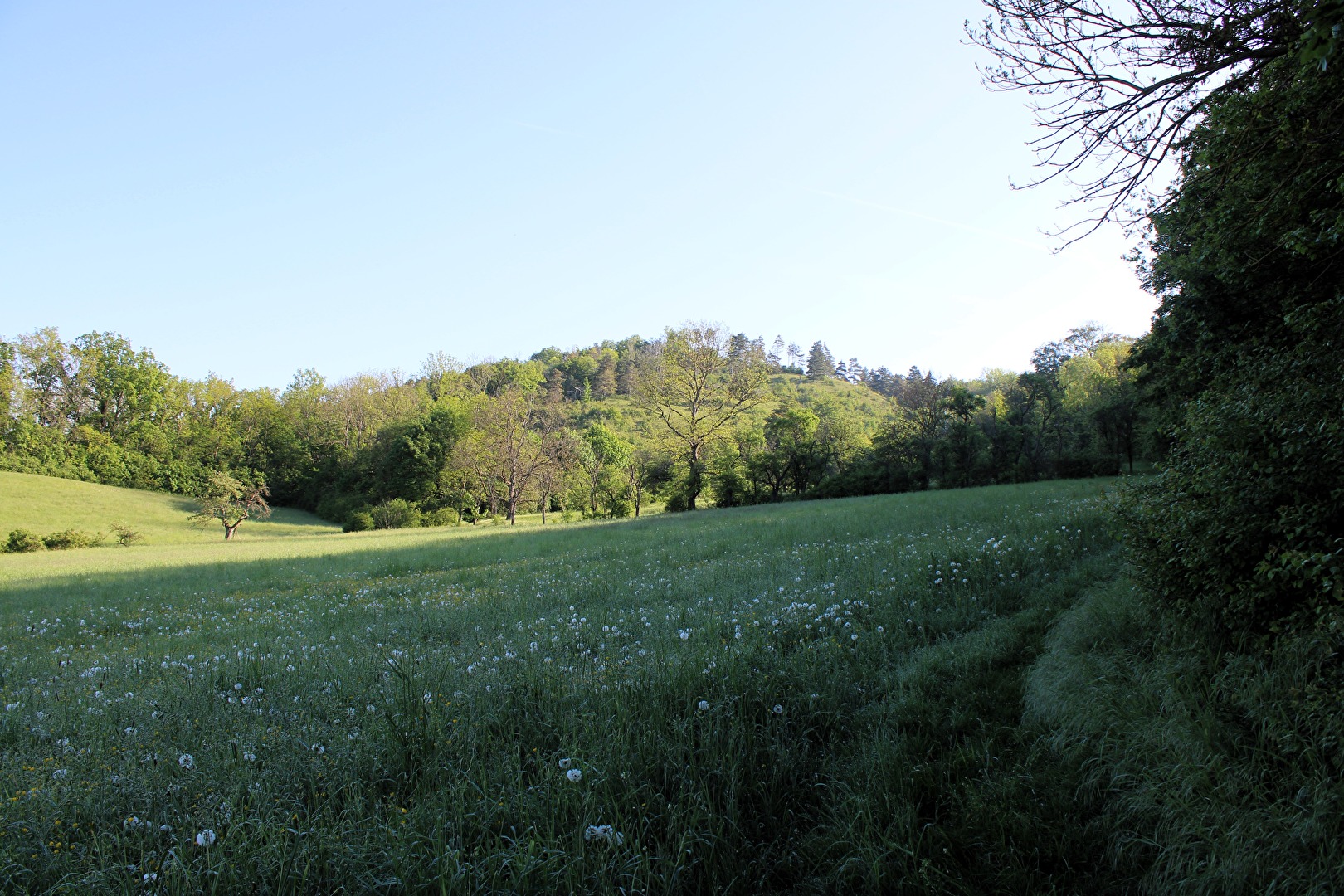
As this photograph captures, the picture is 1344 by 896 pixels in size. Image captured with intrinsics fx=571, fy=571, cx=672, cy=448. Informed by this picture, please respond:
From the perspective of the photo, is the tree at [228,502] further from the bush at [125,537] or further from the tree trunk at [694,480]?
the tree trunk at [694,480]

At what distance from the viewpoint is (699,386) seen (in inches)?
1596

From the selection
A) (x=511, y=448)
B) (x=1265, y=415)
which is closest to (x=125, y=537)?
(x=511, y=448)

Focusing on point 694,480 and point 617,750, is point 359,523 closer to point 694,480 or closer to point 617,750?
point 694,480

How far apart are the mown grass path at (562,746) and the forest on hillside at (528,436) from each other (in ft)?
81.9

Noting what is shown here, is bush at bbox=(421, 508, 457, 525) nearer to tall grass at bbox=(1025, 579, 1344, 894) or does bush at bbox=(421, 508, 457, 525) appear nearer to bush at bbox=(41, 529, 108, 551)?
bush at bbox=(41, 529, 108, 551)

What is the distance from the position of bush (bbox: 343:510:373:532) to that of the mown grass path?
42.0m

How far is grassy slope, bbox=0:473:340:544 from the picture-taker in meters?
41.2

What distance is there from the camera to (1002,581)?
7.50 m

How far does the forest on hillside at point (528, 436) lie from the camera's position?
40.8 meters

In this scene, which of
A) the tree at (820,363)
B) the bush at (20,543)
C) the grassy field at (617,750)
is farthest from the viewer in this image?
the tree at (820,363)

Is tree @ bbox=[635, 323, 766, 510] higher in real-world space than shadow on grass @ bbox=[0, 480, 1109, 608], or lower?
higher

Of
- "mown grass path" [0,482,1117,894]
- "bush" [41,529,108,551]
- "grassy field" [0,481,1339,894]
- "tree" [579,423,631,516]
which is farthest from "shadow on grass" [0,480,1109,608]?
"tree" [579,423,631,516]

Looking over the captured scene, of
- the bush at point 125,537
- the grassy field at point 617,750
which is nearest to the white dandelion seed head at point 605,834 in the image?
the grassy field at point 617,750

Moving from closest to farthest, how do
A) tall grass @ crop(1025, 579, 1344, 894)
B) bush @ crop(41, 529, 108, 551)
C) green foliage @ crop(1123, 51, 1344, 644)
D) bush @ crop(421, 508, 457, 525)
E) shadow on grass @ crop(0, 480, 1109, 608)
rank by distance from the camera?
tall grass @ crop(1025, 579, 1344, 894) → green foliage @ crop(1123, 51, 1344, 644) → shadow on grass @ crop(0, 480, 1109, 608) → bush @ crop(41, 529, 108, 551) → bush @ crop(421, 508, 457, 525)
